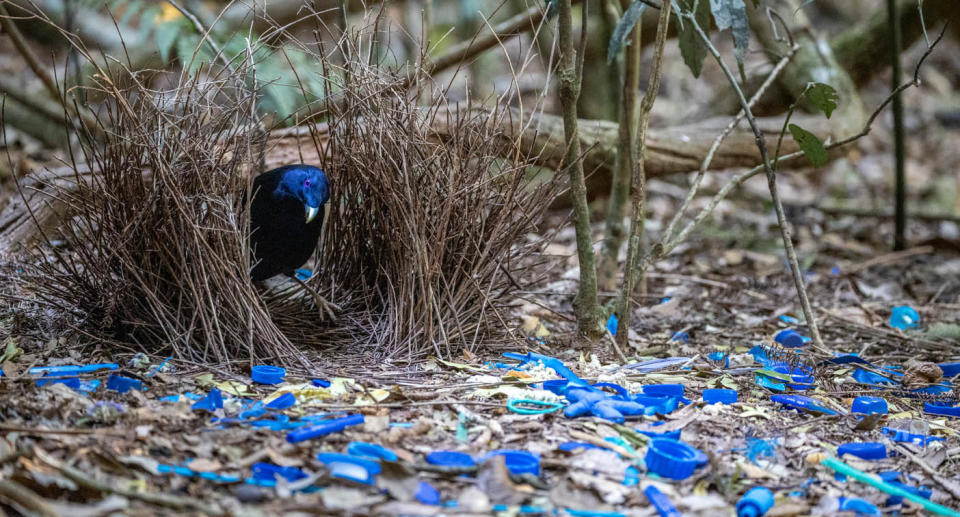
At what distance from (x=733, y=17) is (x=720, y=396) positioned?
118cm

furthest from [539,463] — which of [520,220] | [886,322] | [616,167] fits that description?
[886,322]

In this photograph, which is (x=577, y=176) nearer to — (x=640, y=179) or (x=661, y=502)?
(x=640, y=179)

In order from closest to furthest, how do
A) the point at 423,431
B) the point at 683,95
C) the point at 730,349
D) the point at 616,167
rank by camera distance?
the point at 423,431
the point at 730,349
the point at 616,167
the point at 683,95

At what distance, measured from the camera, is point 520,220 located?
273cm

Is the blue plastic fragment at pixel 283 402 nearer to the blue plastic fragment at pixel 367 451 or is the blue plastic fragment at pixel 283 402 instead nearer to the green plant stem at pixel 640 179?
the blue plastic fragment at pixel 367 451

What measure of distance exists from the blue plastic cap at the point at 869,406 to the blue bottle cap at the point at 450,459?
1198 millimetres

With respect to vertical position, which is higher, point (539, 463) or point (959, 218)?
point (959, 218)

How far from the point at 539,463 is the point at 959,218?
4494mm

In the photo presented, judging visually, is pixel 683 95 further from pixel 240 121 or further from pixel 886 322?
pixel 240 121

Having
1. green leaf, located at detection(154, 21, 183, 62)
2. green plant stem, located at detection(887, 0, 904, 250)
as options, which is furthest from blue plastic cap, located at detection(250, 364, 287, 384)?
green plant stem, located at detection(887, 0, 904, 250)

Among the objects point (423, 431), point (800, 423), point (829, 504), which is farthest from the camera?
point (800, 423)

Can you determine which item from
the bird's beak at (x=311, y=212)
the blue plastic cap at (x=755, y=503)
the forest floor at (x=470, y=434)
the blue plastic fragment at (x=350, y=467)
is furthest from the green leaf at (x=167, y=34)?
the blue plastic cap at (x=755, y=503)

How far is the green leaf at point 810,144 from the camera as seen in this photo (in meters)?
2.82

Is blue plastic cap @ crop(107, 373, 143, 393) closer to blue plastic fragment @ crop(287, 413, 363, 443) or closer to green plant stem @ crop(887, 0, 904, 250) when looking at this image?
Result: blue plastic fragment @ crop(287, 413, 363, 443)
